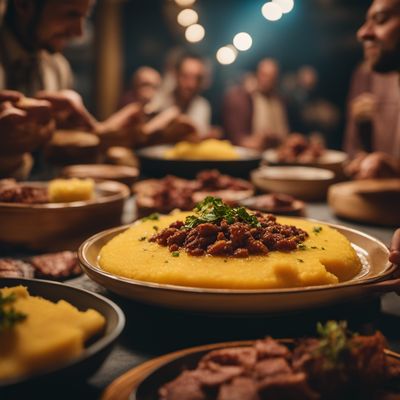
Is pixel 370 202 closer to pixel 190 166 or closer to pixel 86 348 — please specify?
pixel 190 166

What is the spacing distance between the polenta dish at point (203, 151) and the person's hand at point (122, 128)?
0.35 meters

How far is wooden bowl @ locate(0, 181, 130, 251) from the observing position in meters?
2.38

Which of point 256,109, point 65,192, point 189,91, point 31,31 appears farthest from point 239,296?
point 256,109

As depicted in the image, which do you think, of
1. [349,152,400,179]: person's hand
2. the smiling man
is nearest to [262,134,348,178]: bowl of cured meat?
[349,152,400,179]: person's hand

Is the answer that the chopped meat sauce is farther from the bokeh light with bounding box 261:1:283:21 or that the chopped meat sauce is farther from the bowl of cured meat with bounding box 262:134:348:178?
the bowl of cured meat with bounding box 262:134:348:178

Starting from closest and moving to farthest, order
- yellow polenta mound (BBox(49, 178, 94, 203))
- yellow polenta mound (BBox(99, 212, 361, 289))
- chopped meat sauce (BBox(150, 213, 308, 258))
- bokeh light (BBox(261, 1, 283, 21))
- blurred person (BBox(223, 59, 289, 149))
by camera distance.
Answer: yellow polenta mound (BBox(99, 212, 361, 289)) → chopped meat sauce (BBox(150, 213, 308, 258)) → yellow polenta mound (BBox(49, 178, 94, 203)) → bokeh light (BBox(261, 1, 283, 21)) → blurred person (BBox(223, 59, 289, 149))

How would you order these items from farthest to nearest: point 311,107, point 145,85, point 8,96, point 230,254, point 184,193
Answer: point 311,107
point 145,85
point 184,193
point 8,96
point 230,254

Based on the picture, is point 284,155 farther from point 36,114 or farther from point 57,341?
point 57,341

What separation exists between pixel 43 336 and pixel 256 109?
9766 millimetres

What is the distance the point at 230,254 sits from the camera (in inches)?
66.3

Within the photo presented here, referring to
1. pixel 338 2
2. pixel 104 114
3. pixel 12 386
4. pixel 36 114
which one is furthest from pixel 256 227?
pixel 338 2

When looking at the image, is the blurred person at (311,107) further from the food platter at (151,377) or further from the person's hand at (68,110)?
the food platter at (151,377)

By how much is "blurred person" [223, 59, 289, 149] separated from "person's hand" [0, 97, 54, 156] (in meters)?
6.91

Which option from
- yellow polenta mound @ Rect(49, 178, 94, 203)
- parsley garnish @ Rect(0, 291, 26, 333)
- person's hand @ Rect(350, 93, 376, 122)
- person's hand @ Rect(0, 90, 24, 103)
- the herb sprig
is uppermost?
person's hand @ Rect(0, 90, 24, 103)
